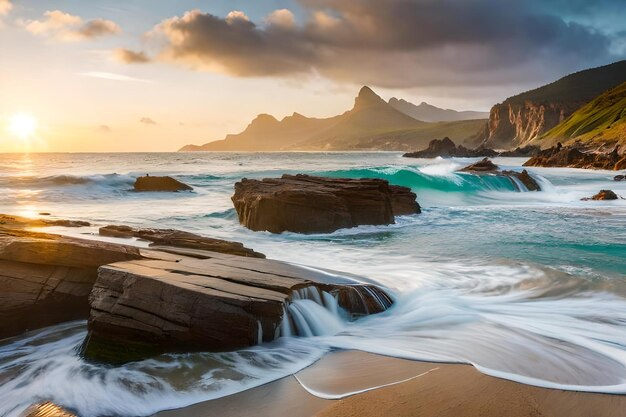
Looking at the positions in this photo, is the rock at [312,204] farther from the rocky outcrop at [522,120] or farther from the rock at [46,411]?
the rocky outcrop at [522,120]

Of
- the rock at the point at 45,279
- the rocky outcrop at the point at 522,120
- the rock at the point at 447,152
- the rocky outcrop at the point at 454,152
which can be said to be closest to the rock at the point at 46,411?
the rock at the point at 45,279

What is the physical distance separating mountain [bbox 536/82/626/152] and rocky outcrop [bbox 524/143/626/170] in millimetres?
17691

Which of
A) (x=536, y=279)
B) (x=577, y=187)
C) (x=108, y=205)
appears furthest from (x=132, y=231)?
(x=577, y=187)

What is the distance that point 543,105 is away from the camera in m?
149

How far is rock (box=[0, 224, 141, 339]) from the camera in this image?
19.5ft

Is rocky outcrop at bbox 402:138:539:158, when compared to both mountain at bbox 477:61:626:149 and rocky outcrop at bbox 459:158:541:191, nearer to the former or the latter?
mountain at bbox 477:61:626:149

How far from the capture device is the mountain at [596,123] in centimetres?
7593

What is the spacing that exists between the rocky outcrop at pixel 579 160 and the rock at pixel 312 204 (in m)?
40.3

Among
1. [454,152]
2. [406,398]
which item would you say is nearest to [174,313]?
[406,398]

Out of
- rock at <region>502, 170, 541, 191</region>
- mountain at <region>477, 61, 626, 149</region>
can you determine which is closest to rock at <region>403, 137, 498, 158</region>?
mountain at <region>477, 61, 626, 149</region>

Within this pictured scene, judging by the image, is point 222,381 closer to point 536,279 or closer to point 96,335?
point 96,335

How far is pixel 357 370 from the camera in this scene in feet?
15.1

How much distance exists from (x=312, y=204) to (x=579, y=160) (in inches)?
1875

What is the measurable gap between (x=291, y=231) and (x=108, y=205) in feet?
45.0
